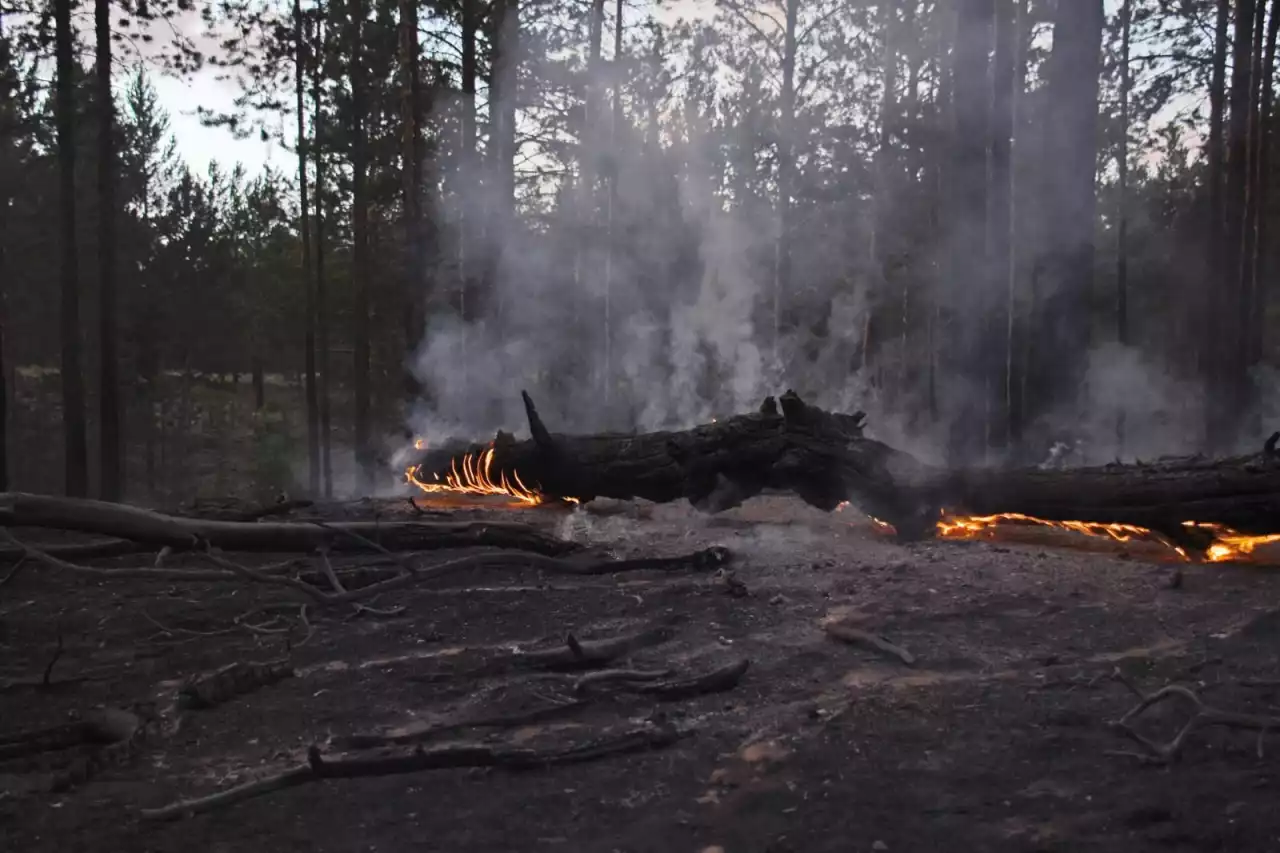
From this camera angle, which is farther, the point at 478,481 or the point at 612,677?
the point at 478,481

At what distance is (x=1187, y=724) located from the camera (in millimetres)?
3189

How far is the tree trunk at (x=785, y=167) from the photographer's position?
21.8m

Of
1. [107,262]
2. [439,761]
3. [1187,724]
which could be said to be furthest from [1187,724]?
[107,262]

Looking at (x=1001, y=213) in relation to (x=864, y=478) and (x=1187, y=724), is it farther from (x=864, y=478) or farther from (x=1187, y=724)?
(x=1187, y=724)

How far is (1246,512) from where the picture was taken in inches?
239

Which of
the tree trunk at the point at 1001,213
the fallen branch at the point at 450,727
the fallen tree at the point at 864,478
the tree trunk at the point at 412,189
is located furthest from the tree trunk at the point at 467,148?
the fallen branch at the point at 450,727

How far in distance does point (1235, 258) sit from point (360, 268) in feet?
57.4

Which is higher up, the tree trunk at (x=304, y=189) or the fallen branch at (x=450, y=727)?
the tree trunk at (x=304, y=189)

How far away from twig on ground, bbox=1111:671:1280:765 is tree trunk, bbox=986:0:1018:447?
8.68 meters

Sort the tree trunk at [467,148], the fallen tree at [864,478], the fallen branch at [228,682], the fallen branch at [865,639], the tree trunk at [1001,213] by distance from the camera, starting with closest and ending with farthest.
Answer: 1. the fallen branch at [228,682]
2. the fallen branch at [865,639]
3. the fallen tree at [864,478]
4. the tree trunk at [1001,213]
5. the tree trunk at [467,148]

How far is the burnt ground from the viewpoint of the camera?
111 inches

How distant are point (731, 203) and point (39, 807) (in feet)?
71.7

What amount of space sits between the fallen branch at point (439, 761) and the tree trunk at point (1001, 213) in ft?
31.4

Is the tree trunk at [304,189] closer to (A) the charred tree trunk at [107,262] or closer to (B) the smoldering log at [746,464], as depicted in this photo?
(A) the charred tree trunk at [107,262]
